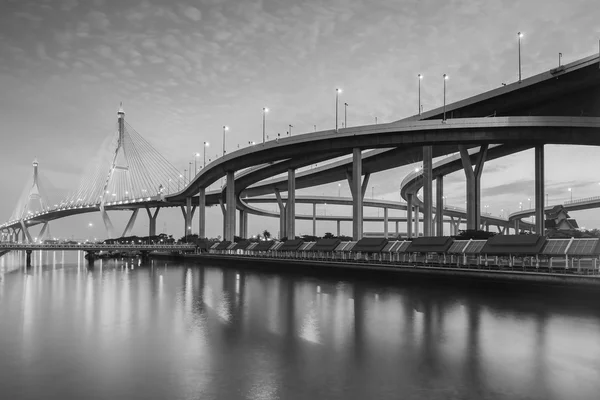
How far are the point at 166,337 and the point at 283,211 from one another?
8788cm

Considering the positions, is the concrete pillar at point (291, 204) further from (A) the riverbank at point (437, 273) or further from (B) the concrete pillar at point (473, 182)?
(B) the concrete pillar at point (473, 182)

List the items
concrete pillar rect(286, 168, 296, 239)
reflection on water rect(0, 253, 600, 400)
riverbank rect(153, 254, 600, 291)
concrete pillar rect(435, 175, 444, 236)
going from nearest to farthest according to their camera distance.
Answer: reflection on water rect(0, 253, 600, 400), riverbank rect(153, 254, 600, 291), concrete pillar rect(435, 175, 444, 236), concrete pillar rect(286, 168, 296, 239)

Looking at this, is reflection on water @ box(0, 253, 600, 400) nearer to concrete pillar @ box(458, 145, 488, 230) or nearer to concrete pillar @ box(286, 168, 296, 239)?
concrete pillar @ box(458, 145, 488, 230)

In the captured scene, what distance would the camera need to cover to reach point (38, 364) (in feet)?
42.4

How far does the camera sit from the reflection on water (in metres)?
10.7

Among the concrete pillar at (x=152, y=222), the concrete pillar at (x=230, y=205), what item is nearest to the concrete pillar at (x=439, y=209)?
the concrete pillar at (x=230, y=205)

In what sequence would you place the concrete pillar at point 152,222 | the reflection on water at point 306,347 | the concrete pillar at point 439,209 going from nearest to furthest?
the reflection on water at point 306,347
the concrete pillar at point 439,209
the concrete pillar at point 152,222

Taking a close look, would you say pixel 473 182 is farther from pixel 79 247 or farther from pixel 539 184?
pixel 79 247

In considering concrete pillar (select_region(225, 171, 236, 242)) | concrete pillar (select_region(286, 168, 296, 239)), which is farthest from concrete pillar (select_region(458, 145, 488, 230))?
concrete pillar (select_region(225, 171, 236, 242))

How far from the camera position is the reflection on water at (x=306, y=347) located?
1066 cm

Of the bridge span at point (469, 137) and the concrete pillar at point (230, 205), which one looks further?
the concrete pillar at point (230, 205)

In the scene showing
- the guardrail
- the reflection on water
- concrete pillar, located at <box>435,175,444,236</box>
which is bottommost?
the guardrail

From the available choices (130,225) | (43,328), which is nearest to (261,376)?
(43,328)

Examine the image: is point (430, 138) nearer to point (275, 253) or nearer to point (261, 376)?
point (275, 253)
